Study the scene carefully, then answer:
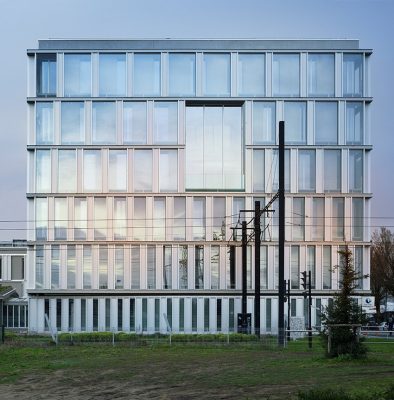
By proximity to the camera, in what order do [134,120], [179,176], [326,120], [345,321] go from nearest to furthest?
[345,321] → [179,176] → [134,120] → [326,120]

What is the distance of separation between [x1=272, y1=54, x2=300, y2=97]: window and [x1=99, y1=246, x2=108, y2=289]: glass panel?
20.8 meters

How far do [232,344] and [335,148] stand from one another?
33.9 meters

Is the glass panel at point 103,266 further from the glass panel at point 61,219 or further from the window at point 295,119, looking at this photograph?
the window at point 295,119

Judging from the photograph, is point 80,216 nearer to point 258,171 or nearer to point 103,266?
point 103,266

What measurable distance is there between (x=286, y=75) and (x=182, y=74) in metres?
9.42

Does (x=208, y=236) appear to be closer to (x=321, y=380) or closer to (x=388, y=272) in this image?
(x=388, y=272)

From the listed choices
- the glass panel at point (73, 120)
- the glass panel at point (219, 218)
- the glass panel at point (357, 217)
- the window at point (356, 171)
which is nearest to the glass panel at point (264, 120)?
the glass panel at point (219, 218)

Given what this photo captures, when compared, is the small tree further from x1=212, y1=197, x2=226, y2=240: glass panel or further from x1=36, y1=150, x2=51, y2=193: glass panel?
x1=36, y1=150, x2=51, y2=193: glass panel

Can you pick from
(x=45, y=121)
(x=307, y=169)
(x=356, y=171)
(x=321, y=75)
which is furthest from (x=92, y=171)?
(x=356, y=171)

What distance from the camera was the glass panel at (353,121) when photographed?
2672 inches

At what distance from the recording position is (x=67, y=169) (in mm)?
67188

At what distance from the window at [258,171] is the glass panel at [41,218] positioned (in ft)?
61.4

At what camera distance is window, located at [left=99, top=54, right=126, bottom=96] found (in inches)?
2677

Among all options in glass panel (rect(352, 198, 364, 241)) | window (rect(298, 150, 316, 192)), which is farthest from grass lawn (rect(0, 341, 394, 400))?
window (rect(298, 150, 316, 192))
